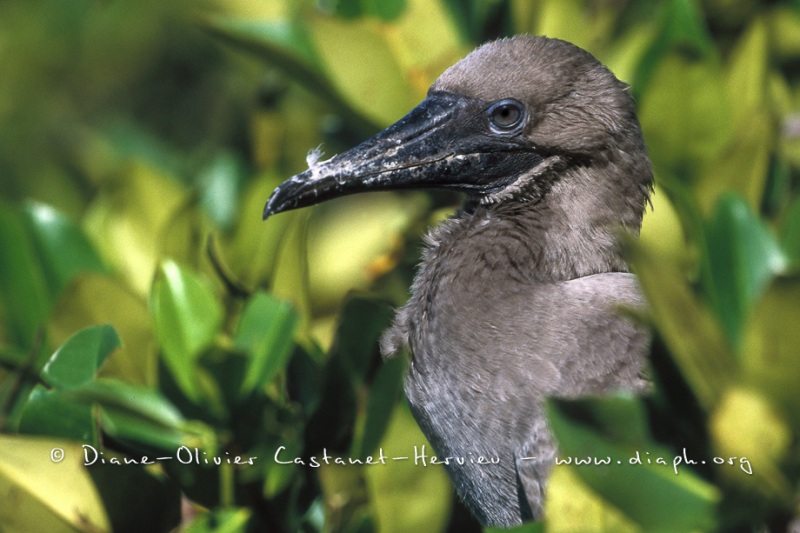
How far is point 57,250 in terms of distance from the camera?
2.71 m

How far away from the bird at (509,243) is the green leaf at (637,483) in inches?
16.6

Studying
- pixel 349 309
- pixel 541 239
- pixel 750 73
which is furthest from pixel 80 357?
pixel 750 73

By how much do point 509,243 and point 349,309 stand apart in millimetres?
364

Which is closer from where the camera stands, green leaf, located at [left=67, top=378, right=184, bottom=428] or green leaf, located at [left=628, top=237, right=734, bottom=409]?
green leaf, located at [left=628, top=237, right=734, bottom=409]

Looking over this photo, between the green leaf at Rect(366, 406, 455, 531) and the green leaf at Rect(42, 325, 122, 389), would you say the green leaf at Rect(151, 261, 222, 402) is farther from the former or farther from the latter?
the green leaf at Rect(366, 406, 455, 531)

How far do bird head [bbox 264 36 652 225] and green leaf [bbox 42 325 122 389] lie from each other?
671 mm

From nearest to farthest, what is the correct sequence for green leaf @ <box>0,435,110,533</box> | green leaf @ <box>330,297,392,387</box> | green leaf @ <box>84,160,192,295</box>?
green leaf @ <box>0,435,110,533</box> < green leaf @ <box>330,297,392,387</box> < green leaf @ <box>84,160,192,295</box>

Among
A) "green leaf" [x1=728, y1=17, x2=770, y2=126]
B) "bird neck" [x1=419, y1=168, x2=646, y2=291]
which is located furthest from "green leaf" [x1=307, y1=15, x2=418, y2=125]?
"green leaf" [x1=728, y1=17, x2=770, y2=126]

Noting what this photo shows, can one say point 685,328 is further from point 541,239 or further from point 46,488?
point 46,488

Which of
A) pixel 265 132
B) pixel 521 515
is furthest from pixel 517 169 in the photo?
pixel 265 132

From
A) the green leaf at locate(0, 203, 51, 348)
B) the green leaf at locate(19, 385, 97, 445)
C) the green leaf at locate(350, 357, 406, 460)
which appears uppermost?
the green leaf at locate(0, 203, 51, 348)

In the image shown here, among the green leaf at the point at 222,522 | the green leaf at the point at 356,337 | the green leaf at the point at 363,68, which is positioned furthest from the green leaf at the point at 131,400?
the green leaf at the point at 363,68

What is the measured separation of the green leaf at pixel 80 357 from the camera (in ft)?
6.64

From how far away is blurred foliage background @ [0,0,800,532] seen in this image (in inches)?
58.2
